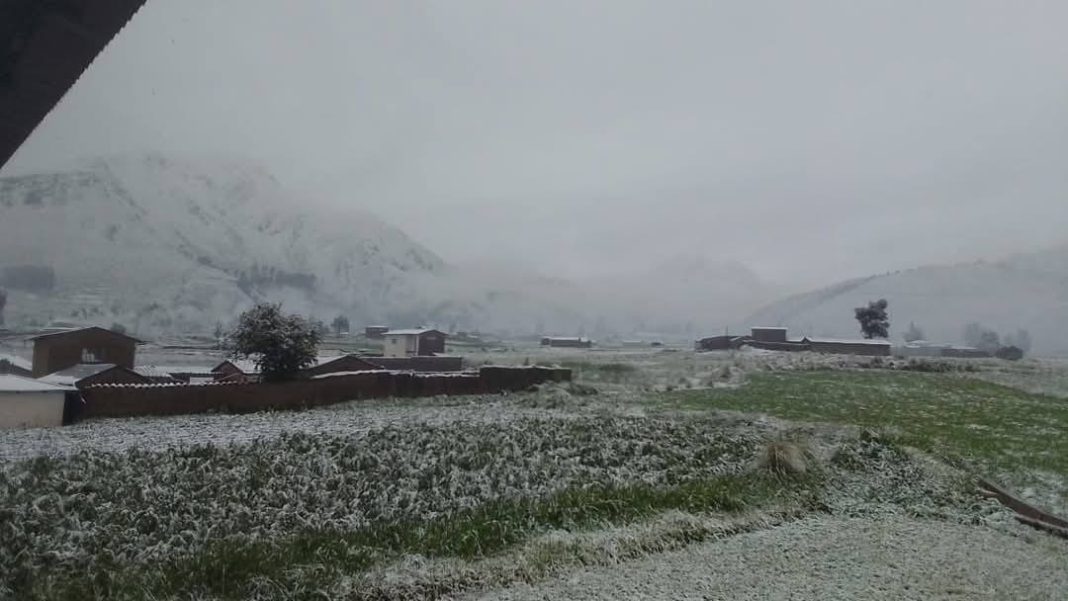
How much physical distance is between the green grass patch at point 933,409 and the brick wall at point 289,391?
386 inches

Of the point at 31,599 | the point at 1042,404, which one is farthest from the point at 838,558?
the point at 1042,404

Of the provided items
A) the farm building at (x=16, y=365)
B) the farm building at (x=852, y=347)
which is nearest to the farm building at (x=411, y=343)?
the farm building at (x=16, y=365)

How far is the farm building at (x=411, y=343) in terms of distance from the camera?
2783 inches

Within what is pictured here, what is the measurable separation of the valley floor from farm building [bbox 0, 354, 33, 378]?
1077 inches

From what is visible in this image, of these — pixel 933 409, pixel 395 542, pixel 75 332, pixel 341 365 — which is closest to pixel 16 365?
pixel 75 332

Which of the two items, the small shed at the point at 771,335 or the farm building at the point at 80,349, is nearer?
the farm building at the point at 80,349

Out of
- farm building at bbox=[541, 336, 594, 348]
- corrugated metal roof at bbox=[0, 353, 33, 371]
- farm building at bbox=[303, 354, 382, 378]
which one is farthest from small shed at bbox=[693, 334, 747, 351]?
corrugated metal roof at bbox=[0, 353, 33, 371]

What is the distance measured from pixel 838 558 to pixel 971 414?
16.1 meters

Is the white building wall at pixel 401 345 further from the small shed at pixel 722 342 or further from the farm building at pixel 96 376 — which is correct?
the small shed at pixel 722 342

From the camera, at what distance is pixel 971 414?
1925cm

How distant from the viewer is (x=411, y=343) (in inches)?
2798

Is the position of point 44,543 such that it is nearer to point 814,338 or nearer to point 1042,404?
point 1042,404

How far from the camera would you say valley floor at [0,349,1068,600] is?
6152 millimetres

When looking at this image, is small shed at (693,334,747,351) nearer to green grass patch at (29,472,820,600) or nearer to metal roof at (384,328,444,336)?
metal roof at (384,328,444,336)
